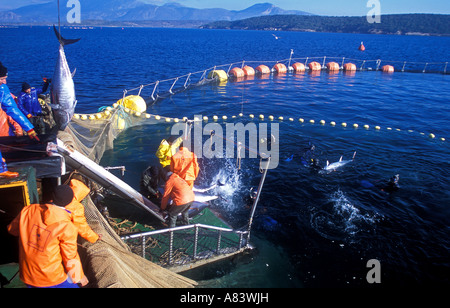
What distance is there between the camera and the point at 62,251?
3.95 metres

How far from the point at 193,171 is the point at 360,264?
18.7 feet

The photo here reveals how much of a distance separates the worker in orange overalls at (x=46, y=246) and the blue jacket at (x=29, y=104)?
24.3 ft

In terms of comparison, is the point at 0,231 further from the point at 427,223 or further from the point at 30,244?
the point at 427,223

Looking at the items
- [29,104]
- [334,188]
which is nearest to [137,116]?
[29,104]

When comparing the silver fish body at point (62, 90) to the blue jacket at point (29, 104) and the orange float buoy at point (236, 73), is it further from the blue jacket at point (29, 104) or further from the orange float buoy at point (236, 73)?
the orange float buoy at point (236, 73)

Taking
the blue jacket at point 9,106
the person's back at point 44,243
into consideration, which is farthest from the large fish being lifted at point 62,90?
the person's back at point 44,243

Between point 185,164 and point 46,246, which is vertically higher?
point 46,246

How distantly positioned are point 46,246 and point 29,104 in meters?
8.05

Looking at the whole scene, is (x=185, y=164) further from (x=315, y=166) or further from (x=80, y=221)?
(x=315, y=166)

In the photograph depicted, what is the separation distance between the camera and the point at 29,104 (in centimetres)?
984

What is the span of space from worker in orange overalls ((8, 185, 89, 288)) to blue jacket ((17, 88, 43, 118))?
7396 millimetres

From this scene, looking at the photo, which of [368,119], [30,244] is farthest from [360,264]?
[368,119]

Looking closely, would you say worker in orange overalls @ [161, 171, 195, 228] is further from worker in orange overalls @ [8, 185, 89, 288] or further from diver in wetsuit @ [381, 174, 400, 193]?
diver in wetsuit @ [381, 174, 400, 193]

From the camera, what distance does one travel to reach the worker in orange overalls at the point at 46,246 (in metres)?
3.76
